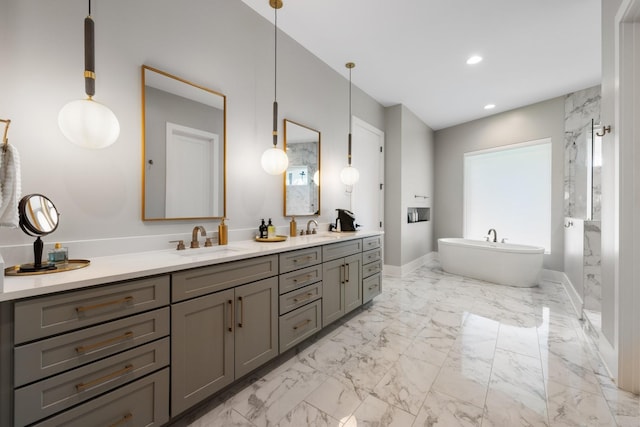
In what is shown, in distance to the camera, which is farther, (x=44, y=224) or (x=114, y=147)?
(x=114, y=147)

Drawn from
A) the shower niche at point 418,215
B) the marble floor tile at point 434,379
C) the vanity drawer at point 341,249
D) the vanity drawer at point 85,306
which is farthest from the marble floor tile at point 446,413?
the shower niche at point 418,215

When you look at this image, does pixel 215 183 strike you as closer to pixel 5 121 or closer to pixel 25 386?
pixel 5 121

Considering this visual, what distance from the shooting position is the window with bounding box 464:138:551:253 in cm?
450

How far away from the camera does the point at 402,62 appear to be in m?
3.23

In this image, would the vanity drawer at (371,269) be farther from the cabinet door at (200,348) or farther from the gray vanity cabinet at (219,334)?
the cabinet door at (200,348)

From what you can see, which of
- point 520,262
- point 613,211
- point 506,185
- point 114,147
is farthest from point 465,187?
point 114,147

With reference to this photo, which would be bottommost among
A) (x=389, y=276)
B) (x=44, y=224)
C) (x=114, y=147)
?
(x=389, y=276)

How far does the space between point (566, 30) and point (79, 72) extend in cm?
416

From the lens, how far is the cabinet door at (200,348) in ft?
4.26

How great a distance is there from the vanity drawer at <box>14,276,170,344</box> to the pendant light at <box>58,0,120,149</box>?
0.77 meters

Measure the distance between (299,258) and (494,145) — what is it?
15.9ft

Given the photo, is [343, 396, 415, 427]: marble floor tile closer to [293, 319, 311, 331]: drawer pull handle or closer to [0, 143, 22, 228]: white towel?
[293, 319, 311, 331]: drawer pull handle

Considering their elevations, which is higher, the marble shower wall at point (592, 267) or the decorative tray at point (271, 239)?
the decorative tray at point (271, 239)

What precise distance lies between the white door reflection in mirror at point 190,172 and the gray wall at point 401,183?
313cm
